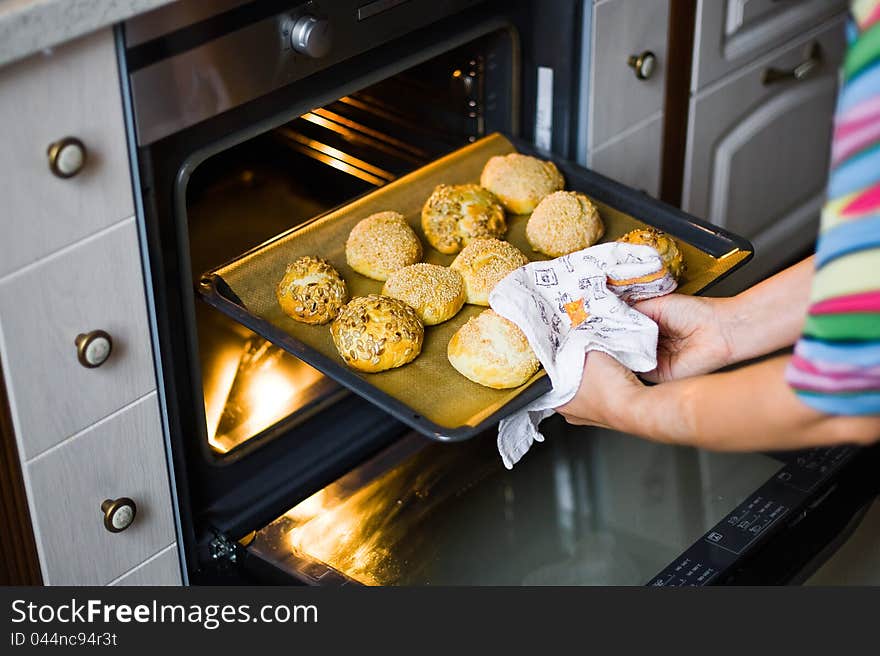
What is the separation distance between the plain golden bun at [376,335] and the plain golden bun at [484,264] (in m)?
0.08

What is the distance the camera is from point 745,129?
176 cm

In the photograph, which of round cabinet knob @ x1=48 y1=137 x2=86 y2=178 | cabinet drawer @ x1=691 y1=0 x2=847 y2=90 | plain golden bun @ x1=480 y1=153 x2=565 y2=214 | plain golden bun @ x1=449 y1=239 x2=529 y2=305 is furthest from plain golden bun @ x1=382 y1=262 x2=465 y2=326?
cabinet drawer @ x1=691 y1=0 x2=847 y2=90

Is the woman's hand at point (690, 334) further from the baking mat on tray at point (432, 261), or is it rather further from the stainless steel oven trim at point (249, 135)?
the stainless steel oven trim at point (249, 135)

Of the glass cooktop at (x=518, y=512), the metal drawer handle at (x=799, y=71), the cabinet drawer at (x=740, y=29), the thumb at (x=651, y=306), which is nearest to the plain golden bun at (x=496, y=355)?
the thumb at (x=651, y=306)

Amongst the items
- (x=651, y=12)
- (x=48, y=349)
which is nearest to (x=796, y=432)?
(x=48, y=349)

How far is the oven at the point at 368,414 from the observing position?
1.12 meters

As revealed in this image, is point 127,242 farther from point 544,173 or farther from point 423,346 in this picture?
point 544,173

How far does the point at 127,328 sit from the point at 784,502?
0.71m

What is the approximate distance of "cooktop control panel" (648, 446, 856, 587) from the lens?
1215 millimetres

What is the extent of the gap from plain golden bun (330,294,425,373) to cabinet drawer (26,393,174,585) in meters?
0.20

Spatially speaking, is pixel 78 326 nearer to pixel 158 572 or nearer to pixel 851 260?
pixel 158 572

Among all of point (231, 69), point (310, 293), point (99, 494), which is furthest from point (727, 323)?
point (99, 494)

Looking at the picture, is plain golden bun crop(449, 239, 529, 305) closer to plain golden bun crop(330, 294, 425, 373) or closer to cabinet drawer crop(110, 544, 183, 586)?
plain golden bun crop(330, 294, 425, 373)

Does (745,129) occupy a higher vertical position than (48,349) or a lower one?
lower
